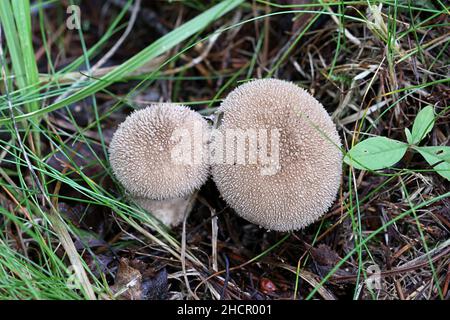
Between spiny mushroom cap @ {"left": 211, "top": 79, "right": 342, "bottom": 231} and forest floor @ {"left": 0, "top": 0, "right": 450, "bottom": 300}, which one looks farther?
forest floor @ {"left": 0, "top": 0, "right": 450, "bottom": 300}

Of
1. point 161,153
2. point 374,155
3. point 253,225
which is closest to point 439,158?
point 374,155

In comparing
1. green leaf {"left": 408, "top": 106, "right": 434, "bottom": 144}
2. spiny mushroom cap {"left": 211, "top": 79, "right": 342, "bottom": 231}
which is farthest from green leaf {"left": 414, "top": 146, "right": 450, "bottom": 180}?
spiny mushroom cap {"left": 211, "top": 79, "right": 342, "bottom": 231}

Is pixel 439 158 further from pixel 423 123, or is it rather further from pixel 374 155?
pixel 374 155

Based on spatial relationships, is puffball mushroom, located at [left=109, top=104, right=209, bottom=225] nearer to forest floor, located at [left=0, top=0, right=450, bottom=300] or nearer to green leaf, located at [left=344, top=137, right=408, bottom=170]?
forest floor, located at [left=0, top=0, right=450, bottom=300]

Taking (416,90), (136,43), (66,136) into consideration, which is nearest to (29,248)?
(66,136)

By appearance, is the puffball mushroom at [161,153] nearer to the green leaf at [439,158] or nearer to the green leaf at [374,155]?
the green leaf at [374,155]

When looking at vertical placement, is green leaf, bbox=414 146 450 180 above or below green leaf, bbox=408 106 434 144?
below

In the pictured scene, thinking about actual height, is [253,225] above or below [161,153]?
below
